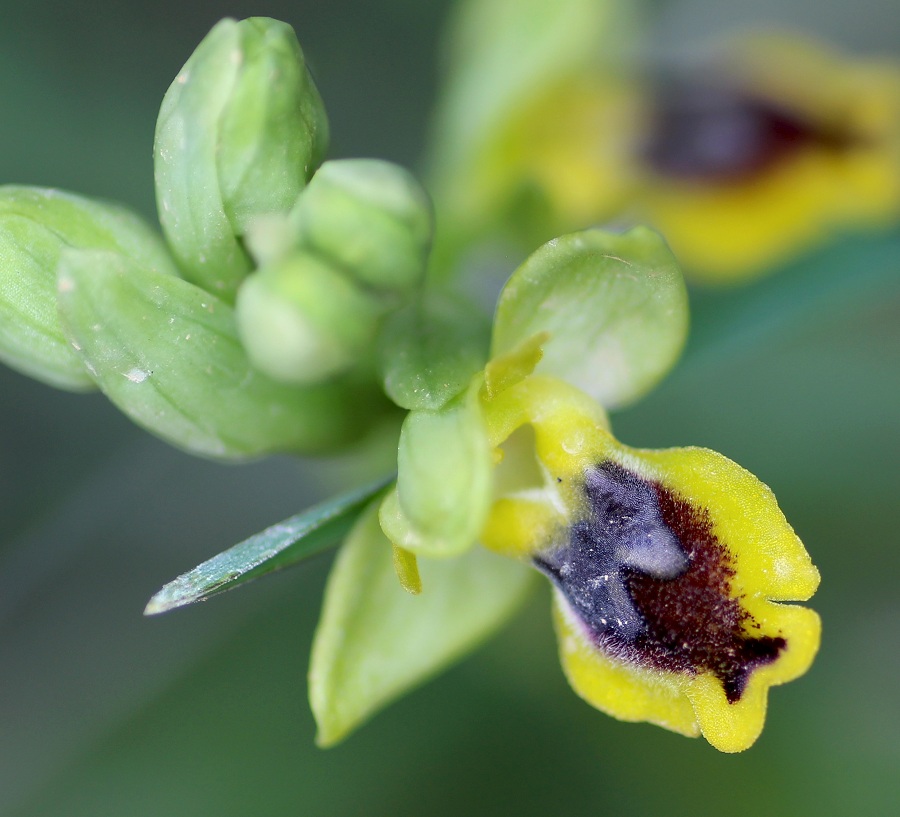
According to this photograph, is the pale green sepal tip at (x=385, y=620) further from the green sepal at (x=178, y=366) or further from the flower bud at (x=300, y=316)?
the flower bud at (x=300, y=316)

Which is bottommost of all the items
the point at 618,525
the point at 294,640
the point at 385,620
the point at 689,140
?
the point at 294,640

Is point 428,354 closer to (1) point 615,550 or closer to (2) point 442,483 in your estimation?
(2) point 442,483

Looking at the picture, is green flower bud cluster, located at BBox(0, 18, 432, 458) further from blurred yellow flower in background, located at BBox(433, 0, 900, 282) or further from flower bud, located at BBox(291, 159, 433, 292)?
blurred yellow flower in background, located at BBox(433, 0, 900, 282)

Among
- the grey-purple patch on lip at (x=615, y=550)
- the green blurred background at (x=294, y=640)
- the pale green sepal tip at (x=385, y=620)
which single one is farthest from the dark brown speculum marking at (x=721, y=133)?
the grey-purple patch on lip at (x=615, y=550)

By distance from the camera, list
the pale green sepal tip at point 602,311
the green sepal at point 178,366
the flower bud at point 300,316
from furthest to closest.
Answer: the pale green sepal tip at point 602,311 → the green sepal at point 178,366 → the flower bud at point 300,316

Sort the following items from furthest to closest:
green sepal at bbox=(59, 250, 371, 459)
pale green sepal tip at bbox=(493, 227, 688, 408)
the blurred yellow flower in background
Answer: the blurred yellow flower in background, pale green sepal tip at bbox=(493, 227, 688, 408), green sepal at bbox=(59, 250, 371, 459)

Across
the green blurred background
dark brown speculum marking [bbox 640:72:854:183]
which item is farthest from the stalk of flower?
dark brown speculum marking [bbox 640:72:854:183]

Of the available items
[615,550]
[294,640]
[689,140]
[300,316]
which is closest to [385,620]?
[615,550]
